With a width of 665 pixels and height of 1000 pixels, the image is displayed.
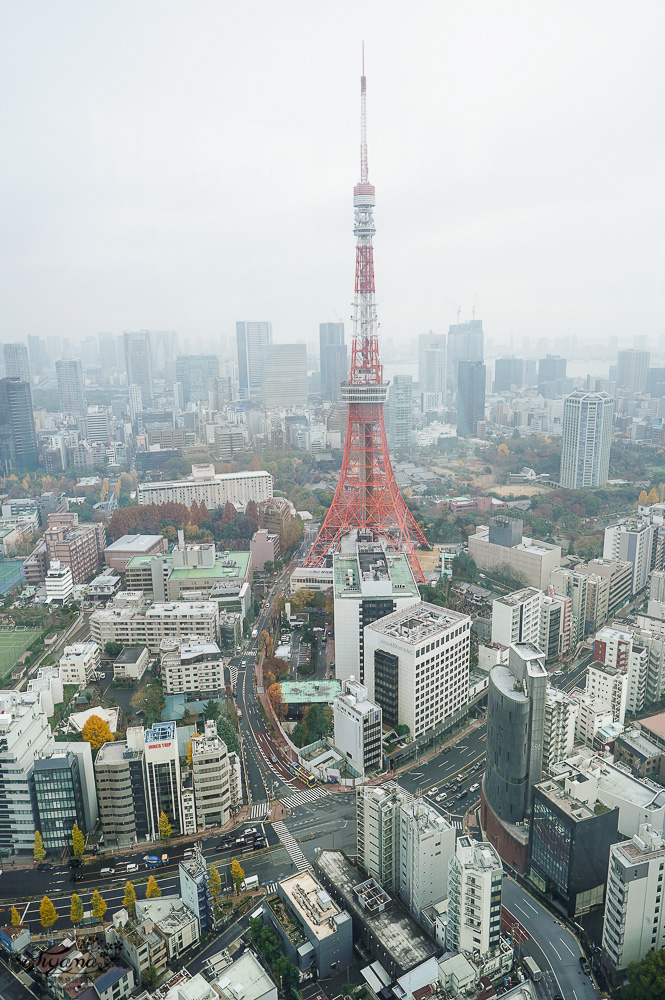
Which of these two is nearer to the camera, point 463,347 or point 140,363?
point 140,363

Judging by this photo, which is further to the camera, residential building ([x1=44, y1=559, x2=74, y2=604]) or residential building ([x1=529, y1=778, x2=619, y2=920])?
residential building ([x1=44, y1=559, x2=74, y2=604])

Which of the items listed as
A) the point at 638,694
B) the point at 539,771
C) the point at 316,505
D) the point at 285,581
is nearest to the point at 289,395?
the point at 316,505

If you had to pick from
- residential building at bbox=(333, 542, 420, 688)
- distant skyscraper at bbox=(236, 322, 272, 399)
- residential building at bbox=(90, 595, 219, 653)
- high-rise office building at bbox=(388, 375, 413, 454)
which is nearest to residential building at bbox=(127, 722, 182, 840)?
residential building at bbox=(333, 542, 420, 688)

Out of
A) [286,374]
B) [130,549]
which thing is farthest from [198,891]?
[286,374]

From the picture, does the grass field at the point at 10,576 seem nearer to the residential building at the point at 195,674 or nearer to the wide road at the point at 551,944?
the residential building at the point at 195,674

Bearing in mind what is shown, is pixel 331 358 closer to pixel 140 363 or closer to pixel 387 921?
pixel 140 363

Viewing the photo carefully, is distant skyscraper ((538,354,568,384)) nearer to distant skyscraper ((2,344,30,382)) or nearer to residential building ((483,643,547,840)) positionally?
distant skyscraper ((2,344,30,382))
